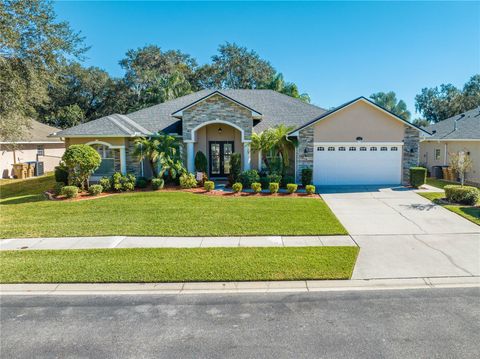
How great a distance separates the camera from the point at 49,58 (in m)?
16.5

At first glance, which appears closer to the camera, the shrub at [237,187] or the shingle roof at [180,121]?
the shrub at [237,187]

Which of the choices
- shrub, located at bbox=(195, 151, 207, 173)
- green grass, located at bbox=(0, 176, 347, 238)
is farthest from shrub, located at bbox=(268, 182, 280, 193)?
shrub, located at bbox=(195, 151, 207, 173)

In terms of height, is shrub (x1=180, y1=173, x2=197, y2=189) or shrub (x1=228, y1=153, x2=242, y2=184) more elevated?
shrub (x1=228, y1=153, x2=242, y2=184)

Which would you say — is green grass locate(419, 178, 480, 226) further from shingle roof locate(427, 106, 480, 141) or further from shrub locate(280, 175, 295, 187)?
shingle roof locate(427, 106, 480, 141)

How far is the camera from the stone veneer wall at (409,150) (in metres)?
18.8

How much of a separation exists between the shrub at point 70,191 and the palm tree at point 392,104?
33.9 m

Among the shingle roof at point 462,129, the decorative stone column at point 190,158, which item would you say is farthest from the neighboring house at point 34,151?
the shingle roof at point 462,129

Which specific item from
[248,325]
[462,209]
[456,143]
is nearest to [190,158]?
[462,209]

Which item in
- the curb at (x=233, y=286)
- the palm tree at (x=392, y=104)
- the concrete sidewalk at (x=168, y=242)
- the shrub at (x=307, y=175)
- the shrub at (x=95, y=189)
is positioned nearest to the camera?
the curb at (x=233, y=286)

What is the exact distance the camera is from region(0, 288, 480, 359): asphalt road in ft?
16.3

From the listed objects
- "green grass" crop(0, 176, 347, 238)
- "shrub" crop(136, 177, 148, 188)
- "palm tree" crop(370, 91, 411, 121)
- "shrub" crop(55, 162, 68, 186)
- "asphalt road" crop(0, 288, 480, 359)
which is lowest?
"asphalt road" crop(0, 288, 480, 359)

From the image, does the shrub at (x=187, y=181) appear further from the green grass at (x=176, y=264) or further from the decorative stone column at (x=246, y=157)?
the green grass at (x=176, y=264)

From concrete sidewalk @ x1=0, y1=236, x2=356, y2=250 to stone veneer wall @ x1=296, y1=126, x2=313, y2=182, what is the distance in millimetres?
8893

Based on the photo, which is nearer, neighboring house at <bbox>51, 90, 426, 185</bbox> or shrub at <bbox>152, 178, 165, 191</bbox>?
shrub at <bbox>152, 178, 165, 191</bbox>
